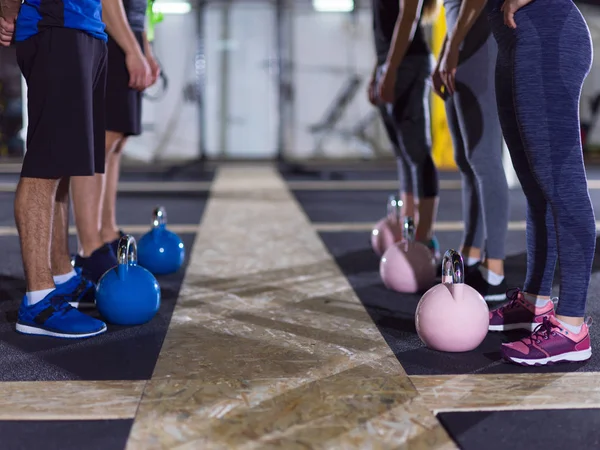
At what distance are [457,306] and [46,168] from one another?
115 centimetres

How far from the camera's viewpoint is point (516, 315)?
2053mm

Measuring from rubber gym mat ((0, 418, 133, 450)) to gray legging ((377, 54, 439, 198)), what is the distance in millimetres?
1910

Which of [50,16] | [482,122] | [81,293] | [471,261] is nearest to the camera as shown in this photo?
[50,16]

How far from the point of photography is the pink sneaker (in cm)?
204

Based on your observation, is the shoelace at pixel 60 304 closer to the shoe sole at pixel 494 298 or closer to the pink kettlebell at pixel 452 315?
the pink kettlebell at pixel 452 315

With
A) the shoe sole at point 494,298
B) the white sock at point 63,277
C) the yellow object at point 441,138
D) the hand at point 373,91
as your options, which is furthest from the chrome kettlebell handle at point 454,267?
the yellow object at point 441,138

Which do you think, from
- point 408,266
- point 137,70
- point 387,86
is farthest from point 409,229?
point 137,70

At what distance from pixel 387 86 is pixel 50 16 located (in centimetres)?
137

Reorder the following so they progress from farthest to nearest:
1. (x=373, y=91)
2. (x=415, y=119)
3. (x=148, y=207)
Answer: (x=148, y=207) → (x=373, y=91) → (x=415, y=119)

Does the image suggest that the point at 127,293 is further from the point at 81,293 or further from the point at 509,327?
the point at 509,327

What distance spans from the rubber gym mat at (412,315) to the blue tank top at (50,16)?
1.16m

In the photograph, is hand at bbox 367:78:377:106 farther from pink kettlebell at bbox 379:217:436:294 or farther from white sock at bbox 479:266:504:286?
white sock at bbox 479:266:504:286

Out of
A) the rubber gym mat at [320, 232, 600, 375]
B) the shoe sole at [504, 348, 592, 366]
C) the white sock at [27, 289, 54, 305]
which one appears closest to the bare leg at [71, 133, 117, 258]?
the white sock at [27, 289, 54, 305]

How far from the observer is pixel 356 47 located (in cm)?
1043
